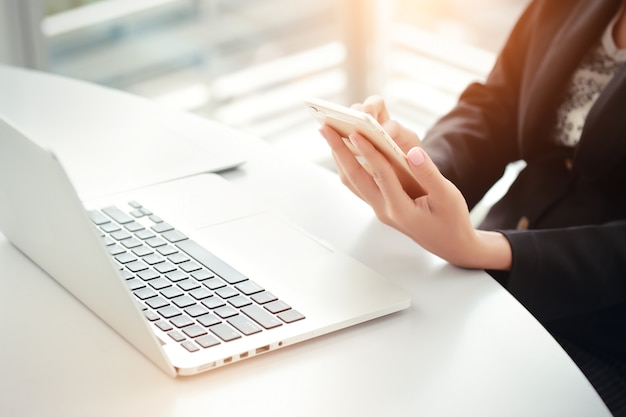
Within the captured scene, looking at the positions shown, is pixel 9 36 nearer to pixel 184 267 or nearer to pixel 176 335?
pixel 184 267

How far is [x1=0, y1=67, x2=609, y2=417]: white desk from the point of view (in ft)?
2.22

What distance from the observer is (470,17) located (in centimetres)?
292

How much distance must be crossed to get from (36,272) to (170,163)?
0.28m

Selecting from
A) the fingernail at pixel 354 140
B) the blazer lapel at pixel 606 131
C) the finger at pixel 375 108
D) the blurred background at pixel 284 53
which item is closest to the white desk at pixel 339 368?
the fingernail at pixel 354 140

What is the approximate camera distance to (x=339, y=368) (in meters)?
Result: 0.72

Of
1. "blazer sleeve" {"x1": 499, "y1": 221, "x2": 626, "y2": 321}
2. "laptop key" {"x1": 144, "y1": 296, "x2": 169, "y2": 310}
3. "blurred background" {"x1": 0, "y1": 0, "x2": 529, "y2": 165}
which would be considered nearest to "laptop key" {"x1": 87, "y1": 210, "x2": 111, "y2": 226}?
"laptop key" {"x1": 144, "y1": 296, "x2": 169, "y2": 310}

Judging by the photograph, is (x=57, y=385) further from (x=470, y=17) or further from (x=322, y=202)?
(x=470, y=17)

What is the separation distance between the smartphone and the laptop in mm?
103

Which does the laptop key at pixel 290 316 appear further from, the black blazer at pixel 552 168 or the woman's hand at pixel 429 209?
the black blazer at pixel 552 168

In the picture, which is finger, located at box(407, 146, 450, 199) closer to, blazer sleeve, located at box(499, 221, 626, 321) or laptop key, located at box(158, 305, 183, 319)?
blazer sleeve, located at box(499, 221, 626, 321)

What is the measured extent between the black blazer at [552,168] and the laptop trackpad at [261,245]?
215mm

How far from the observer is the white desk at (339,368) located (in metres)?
0.68

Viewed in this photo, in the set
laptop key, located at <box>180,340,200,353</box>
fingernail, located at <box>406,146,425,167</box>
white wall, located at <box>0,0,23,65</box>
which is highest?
fingernail, located at <box>406,146,425,167</box>

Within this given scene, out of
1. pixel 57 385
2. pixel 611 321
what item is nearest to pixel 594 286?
pixel 611 321
